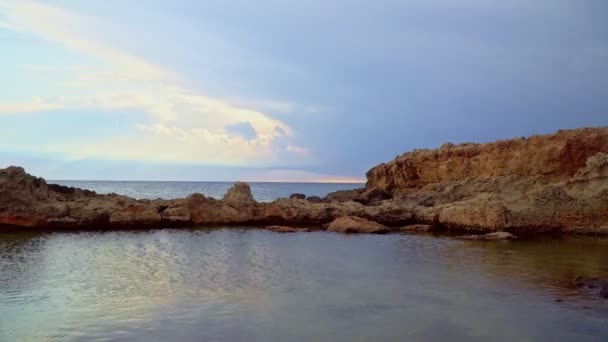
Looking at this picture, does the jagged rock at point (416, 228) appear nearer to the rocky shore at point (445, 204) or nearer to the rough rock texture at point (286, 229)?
the rocky shore at point (445, 204)

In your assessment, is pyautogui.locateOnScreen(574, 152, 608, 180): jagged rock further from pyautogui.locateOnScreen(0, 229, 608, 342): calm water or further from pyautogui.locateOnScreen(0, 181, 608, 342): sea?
pyautogui.locateOnScreen(0, 229, 608, 342): calm water

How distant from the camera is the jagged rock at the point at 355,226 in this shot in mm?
25422

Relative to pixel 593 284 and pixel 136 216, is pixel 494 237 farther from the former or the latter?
pixel 136 216

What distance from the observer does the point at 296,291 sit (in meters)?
12.4

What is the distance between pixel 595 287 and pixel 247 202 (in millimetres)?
19847

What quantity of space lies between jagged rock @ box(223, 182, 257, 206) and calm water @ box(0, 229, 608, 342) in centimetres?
794

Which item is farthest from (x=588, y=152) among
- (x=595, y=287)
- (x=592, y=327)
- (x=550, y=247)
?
(x=592, y=327)

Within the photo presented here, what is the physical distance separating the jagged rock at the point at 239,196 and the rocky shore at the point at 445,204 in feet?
0.27

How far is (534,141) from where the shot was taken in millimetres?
29156

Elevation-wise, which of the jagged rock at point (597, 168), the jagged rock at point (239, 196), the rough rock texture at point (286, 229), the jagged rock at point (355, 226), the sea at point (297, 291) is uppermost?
the jagged rock at point (597, 168)

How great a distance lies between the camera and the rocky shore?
23.4 m

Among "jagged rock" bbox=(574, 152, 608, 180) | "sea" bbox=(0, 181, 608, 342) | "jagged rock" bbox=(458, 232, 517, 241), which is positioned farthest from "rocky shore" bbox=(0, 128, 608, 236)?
"sea" bbox=(0, 181, 608, 342)

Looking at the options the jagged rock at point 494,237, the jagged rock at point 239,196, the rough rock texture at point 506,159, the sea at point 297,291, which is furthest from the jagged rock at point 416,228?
the jagged rock at point 239,196

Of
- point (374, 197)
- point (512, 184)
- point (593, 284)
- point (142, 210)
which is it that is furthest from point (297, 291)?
point (374, 197)
